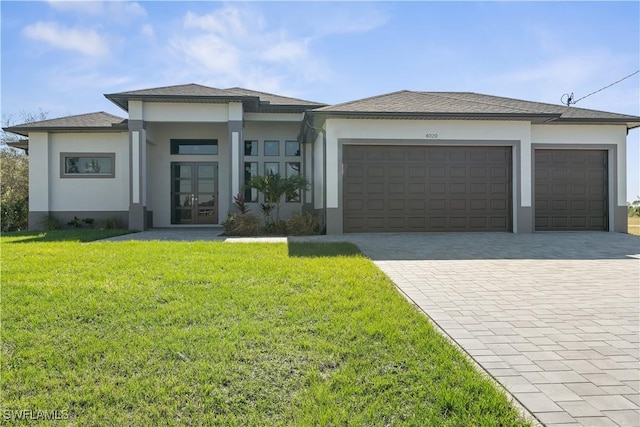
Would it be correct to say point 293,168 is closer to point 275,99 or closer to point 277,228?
point 275,99

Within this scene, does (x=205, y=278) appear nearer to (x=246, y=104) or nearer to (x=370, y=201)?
(x=370, y=201)

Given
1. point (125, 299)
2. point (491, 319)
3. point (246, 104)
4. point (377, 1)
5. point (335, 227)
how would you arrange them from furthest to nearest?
point (246, 104) < point (335, 227) < point (377, 1) < point (125, 299) < point (491, 319)

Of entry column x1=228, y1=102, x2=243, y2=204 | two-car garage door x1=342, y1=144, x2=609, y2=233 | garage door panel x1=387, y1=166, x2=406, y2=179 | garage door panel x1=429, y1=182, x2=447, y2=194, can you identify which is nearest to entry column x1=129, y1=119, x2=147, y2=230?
entry column x1=228, y1=102, x2=243, y2=204

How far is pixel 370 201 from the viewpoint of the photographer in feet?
39.9

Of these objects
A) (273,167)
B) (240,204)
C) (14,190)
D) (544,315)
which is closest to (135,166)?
(240,204)

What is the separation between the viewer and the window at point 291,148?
52.8 ft

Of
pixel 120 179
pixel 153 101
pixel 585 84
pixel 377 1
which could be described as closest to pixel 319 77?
pixel 377 1

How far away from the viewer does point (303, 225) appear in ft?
39.8

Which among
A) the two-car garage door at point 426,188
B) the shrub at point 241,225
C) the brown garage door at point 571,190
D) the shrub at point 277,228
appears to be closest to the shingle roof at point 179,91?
the shrub at point 241,225

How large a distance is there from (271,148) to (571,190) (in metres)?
11.2

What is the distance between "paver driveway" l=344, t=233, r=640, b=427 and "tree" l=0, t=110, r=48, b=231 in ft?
52.8

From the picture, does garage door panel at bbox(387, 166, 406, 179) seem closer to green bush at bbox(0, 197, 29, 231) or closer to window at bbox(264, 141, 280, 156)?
window at bbox(264, 141, 280, 156)

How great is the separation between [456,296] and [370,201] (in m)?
7.33

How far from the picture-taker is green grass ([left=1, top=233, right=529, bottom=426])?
2.41 m
